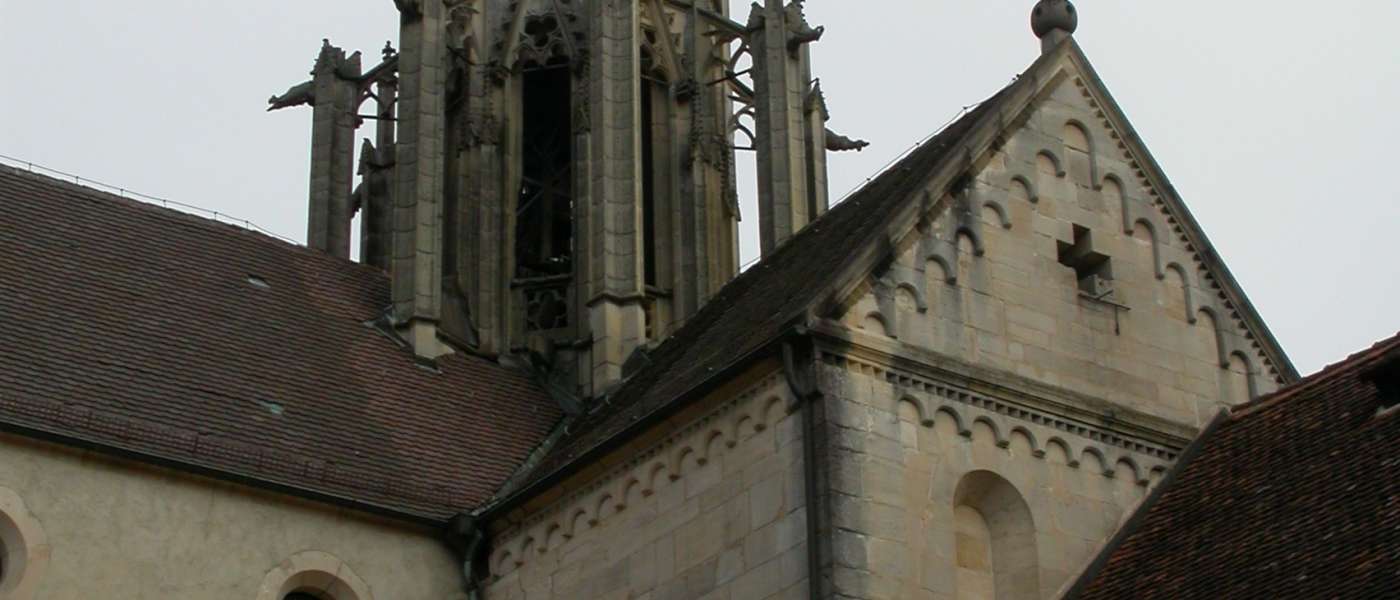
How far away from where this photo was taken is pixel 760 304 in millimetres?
24656

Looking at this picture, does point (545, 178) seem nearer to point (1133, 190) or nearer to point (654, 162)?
point (654, 162)

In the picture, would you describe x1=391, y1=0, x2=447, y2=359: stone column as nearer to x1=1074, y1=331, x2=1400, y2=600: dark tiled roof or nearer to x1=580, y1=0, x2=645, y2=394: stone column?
x1=580, y1=0, x2=645, y2=394: stone column

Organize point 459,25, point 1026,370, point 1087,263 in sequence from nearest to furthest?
point 1026,370 < point 1087,263 < point 459,25

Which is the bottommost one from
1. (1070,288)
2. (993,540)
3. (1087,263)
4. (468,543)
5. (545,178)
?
(993,540)

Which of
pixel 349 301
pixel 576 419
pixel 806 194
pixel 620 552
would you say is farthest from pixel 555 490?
pixel 806 194

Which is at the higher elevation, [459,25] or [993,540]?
[459,25]

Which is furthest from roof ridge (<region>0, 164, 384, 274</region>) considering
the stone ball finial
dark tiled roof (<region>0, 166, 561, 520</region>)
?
the stone ball finial

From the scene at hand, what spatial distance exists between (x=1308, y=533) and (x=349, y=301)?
525 inches

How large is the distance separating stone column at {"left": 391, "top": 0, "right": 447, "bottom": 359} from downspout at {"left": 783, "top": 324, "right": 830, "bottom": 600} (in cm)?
822

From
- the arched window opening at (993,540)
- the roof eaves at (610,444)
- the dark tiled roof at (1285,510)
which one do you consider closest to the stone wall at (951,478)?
the arched window opening at (993,540)

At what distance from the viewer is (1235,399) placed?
77.7 feet

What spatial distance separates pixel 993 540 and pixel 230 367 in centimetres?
830

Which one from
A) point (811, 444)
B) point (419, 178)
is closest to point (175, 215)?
point (419, 178)

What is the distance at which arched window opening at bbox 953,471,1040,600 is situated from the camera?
2131 centimetres
